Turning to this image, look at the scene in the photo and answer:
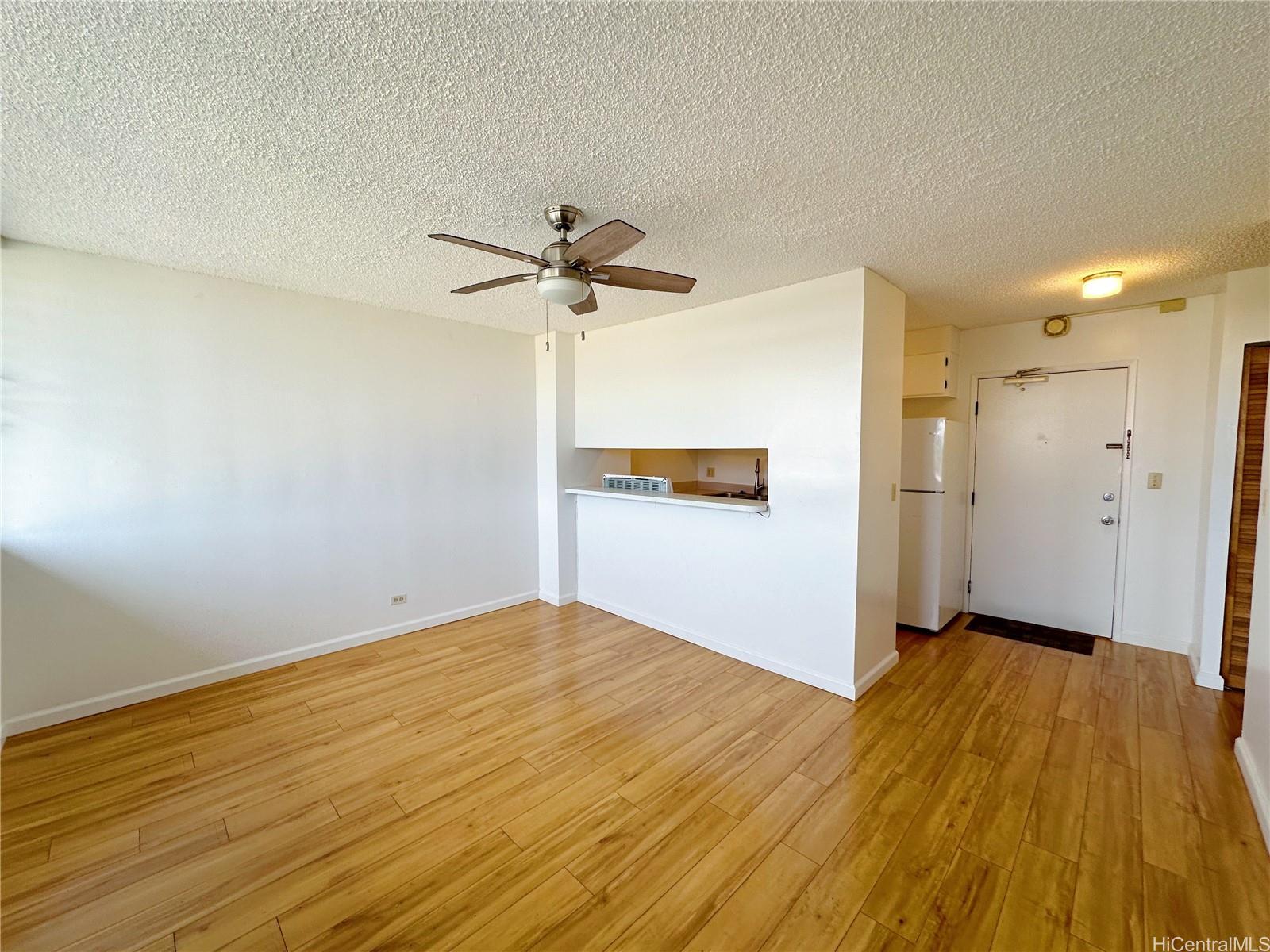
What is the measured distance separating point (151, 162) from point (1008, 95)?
282 centimetres

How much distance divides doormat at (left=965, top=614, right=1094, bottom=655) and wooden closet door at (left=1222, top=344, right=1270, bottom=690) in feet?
2.22

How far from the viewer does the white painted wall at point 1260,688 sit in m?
1.91

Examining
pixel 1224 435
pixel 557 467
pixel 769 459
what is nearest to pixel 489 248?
pixel 769 459

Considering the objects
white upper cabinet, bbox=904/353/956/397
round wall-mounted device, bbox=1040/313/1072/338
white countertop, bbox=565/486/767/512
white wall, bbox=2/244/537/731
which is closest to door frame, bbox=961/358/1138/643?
round wall-mounted device, bbox=1040/313/1072/338

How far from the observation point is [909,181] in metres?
1.82

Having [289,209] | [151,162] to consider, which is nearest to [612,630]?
[289,209]

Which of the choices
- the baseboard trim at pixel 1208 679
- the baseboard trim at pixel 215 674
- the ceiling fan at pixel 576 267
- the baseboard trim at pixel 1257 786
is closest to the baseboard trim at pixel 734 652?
the baseboard trim at pixel 215 674

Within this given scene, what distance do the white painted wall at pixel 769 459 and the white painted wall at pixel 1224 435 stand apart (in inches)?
69.2

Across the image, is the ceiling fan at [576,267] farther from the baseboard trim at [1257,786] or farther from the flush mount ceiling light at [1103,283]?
the baseboard trim at [1257,786]

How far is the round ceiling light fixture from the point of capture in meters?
1.95

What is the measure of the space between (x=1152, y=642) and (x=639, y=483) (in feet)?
12.7

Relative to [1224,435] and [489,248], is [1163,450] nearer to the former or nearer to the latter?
[1224,435]

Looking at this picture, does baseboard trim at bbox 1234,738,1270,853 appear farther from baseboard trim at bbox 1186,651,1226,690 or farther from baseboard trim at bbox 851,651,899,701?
baseboard trim at bbox 851,651,899,701

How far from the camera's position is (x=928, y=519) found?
379cm
